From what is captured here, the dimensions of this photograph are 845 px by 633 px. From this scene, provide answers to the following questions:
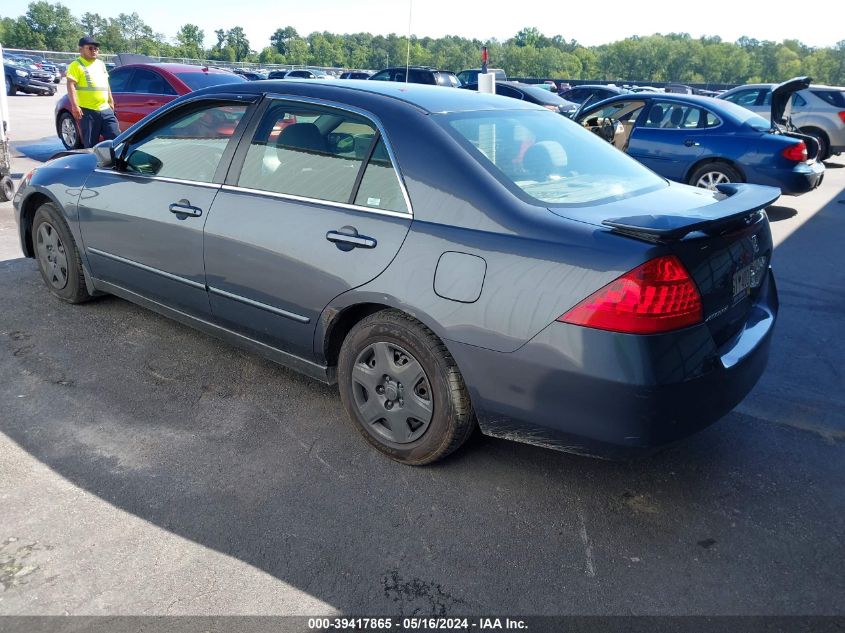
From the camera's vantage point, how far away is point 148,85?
11.9m

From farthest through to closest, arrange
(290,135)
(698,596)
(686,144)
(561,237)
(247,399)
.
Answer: (686,144)
(247,399)
(290,135)
(561,237)
(698,596)

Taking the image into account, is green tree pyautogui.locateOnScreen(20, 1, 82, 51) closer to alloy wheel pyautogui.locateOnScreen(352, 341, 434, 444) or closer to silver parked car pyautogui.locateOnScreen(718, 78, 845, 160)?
silver parked car pyautogui.locateOnScreen(718, 78, 845, 160)

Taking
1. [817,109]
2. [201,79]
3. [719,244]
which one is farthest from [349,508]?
[817,109]

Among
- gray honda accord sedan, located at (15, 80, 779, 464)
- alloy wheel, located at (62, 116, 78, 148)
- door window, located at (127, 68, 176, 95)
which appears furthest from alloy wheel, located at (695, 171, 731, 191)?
alloy wheel, located at (62, 116, 78, 148)

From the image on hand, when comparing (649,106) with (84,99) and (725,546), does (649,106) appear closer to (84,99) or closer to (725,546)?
(84,99)

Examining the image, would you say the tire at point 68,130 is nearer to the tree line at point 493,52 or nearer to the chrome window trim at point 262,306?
the chrome window trim at point 262,306

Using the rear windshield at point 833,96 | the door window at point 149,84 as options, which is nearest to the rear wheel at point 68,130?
the door window at point 149,84

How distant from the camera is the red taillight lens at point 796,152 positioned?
352 inches

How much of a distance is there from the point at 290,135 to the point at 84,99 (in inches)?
284

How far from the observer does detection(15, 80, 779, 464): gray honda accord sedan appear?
2.59 m

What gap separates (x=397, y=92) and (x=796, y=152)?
7.27 m

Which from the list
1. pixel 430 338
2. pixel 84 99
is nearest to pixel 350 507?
pixel 430 338

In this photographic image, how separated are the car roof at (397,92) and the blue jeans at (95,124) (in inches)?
256

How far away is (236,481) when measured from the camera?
3.11 meters
